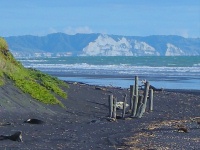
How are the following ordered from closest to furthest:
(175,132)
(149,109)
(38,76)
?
(175,132), (149,109), (38,76)

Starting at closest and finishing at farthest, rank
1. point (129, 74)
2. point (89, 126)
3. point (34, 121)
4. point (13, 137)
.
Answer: point (13, 137), point (34, 121), point (89, 126), point (129, 74)

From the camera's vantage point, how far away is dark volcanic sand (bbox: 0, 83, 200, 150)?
18969mm

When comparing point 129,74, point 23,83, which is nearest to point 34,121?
point 23,83

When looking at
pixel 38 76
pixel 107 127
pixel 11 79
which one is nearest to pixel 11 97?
pixel 11 79

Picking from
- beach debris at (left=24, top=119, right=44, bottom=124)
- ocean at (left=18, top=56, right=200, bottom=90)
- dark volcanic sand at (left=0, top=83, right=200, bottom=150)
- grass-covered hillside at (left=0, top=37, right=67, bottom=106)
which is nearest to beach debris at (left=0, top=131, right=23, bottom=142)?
dark volcanic sand at (left=0, top=83, right=200, bottom=150)

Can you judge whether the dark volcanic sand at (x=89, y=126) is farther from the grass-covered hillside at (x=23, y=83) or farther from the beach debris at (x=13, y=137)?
the grass-covered hillside at (x=23, y=83)

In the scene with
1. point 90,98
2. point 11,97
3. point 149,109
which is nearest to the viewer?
point 11,97

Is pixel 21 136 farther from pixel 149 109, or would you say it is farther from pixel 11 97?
pixel 149 109

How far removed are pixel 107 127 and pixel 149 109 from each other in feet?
26.8

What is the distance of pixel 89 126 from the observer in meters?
23.7

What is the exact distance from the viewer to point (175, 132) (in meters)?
22.8

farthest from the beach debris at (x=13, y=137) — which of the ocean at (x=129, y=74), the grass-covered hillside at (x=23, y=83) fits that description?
the ocean at (x=129, y=74)

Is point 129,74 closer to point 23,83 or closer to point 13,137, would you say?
point 23,83

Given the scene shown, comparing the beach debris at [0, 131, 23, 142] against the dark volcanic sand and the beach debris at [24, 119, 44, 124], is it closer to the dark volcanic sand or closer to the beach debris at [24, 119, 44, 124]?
the dark volcanic sand
